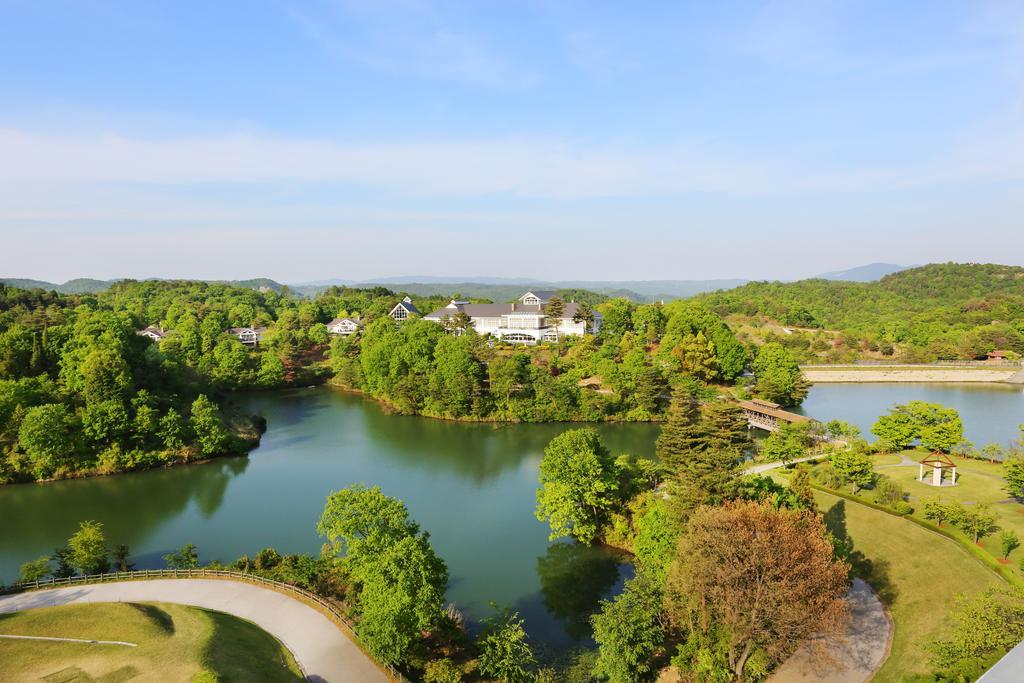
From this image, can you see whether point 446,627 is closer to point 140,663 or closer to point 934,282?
point 140,663

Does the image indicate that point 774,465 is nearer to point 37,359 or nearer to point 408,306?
point 37,359

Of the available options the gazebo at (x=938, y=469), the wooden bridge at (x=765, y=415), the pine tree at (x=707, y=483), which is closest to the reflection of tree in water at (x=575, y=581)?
the pine tree at (x=707, y=483)

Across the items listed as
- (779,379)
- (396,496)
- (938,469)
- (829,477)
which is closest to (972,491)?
(938,469)

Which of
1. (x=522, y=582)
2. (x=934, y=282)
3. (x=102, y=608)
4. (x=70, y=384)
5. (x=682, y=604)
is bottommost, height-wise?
(x=522, y=582)

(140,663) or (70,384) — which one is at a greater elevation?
(70,384)

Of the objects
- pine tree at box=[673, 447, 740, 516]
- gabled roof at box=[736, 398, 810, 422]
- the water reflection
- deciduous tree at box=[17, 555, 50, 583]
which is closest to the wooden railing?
deciduous tree at box=[17, 555, 50, 583]

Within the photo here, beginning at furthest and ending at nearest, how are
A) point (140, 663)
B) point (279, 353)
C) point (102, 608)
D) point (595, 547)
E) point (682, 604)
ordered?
point (279, 353) < point (595, 547) < point (102, 608) < point (682, 604) < point (140, 663)

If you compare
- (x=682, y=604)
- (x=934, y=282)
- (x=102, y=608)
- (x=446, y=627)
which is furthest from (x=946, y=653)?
(x=934, y=282)

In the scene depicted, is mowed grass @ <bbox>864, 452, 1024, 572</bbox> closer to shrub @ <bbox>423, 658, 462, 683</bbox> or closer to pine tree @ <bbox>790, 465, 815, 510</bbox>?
pine tree @ <bbox>790, 465, 815, 510</bbox>
